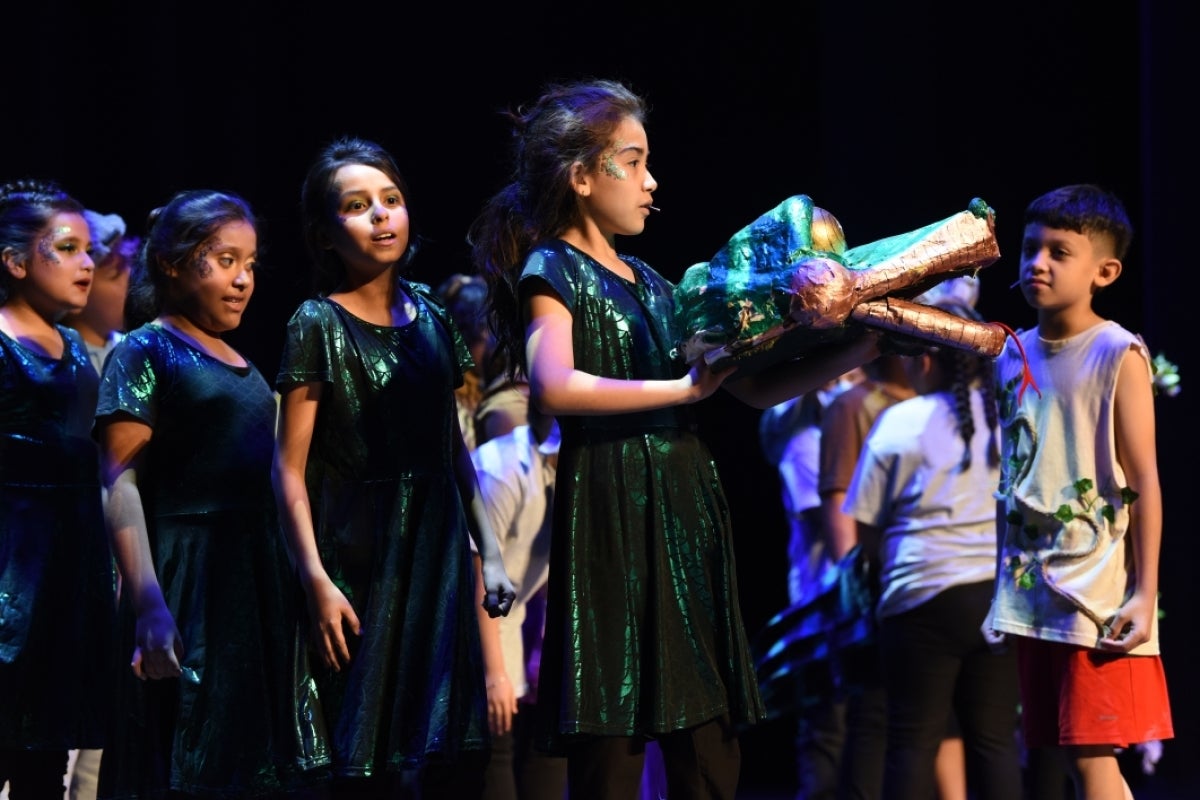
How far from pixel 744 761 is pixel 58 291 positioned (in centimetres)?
363

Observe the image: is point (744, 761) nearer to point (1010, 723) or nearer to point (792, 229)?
point (1010, 723)

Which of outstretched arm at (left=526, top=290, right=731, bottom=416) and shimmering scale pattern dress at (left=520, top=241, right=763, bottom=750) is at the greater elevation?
outstretched arm at (left=526, top=290, right=731, bottom=416)

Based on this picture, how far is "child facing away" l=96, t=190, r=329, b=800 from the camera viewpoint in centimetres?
255

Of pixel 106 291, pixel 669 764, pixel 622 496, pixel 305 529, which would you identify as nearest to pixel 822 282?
pixel 622 496

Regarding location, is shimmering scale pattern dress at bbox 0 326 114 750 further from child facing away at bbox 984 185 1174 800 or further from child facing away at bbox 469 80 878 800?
child facing away at bbox 984 185 1174 800

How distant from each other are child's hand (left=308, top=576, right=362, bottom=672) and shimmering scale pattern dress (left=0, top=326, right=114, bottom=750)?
0.80 metres

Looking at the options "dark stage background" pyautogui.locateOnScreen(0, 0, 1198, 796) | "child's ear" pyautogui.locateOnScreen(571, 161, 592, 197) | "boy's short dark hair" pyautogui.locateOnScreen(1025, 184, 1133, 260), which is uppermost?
"dark stage background" pyautogui.locateOnScreen(0, 0, 1198, 796)

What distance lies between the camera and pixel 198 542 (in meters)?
2.68

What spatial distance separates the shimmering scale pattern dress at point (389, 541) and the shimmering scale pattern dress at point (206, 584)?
160mm

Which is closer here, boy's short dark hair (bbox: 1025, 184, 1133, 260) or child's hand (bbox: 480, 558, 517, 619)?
child's hand (bbox: 480, 558, 517, 619)

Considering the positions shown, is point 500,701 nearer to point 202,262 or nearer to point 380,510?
point 380,510

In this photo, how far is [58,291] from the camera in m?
3.13

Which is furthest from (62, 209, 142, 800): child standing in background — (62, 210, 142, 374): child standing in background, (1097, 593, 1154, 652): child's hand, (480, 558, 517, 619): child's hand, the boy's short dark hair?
(1097, 593, 1154, 652): child's hand

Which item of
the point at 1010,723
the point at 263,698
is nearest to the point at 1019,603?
the point at 1010,723
